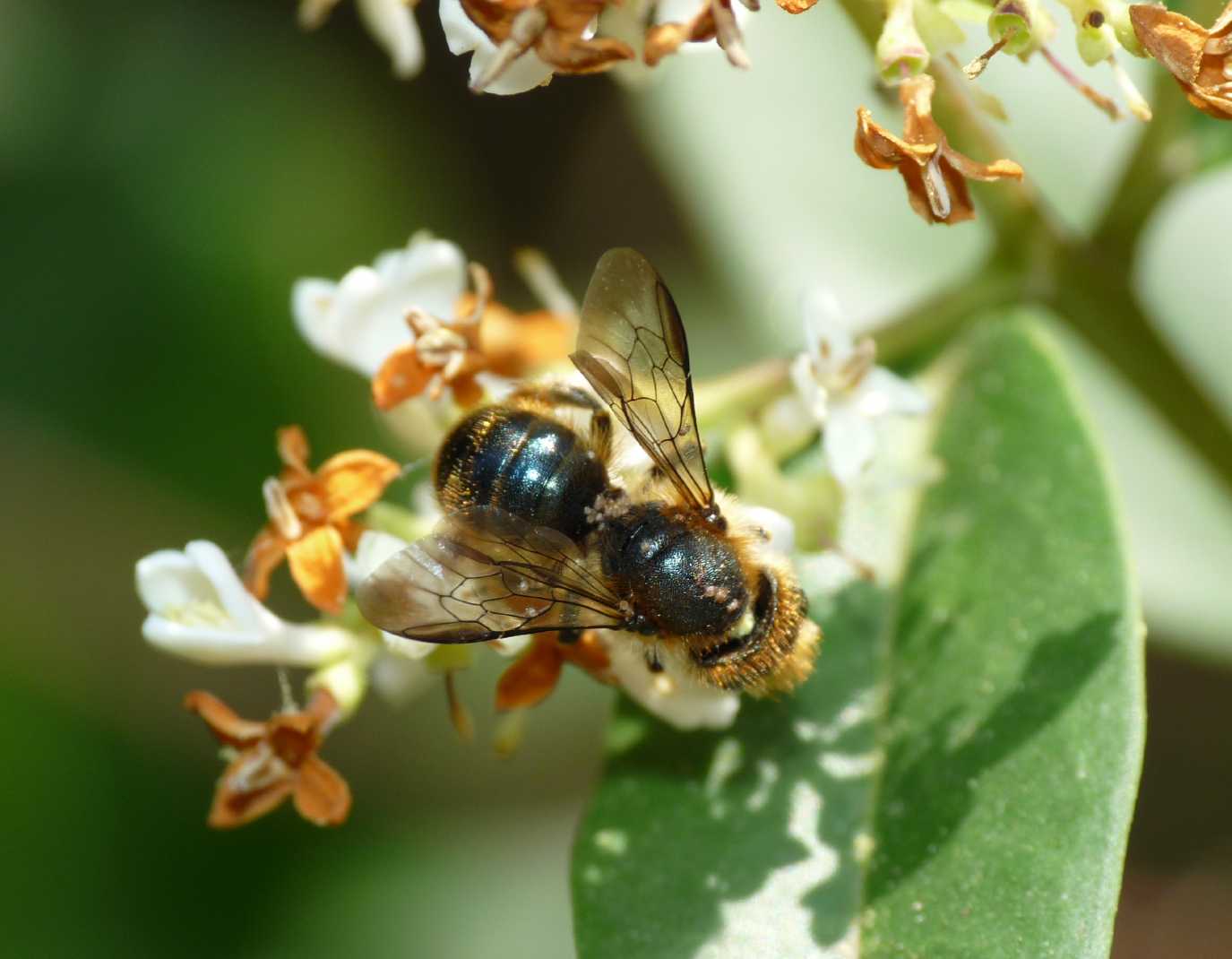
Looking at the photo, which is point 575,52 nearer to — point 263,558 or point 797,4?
point 797,4

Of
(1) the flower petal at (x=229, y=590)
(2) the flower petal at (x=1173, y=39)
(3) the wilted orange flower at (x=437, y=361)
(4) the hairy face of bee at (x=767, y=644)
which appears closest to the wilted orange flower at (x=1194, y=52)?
(2) the flower petal at (x=1173, y=39)

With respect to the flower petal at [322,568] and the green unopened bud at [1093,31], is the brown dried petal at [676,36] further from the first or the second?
the flower petal at [322,568]

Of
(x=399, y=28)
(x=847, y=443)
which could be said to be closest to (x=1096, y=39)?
(x=847, y=443)

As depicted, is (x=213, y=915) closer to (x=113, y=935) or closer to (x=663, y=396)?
(x=113, y=935)

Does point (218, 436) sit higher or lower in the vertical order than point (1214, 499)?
higher

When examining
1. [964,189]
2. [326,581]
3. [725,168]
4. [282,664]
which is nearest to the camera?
[964,189]

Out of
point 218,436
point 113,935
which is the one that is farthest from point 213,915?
point 218,436

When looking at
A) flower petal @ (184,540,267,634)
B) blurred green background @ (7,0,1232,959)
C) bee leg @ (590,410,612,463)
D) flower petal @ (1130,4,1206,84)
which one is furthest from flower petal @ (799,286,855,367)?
blurred green background @ (7,0,1232,959)
